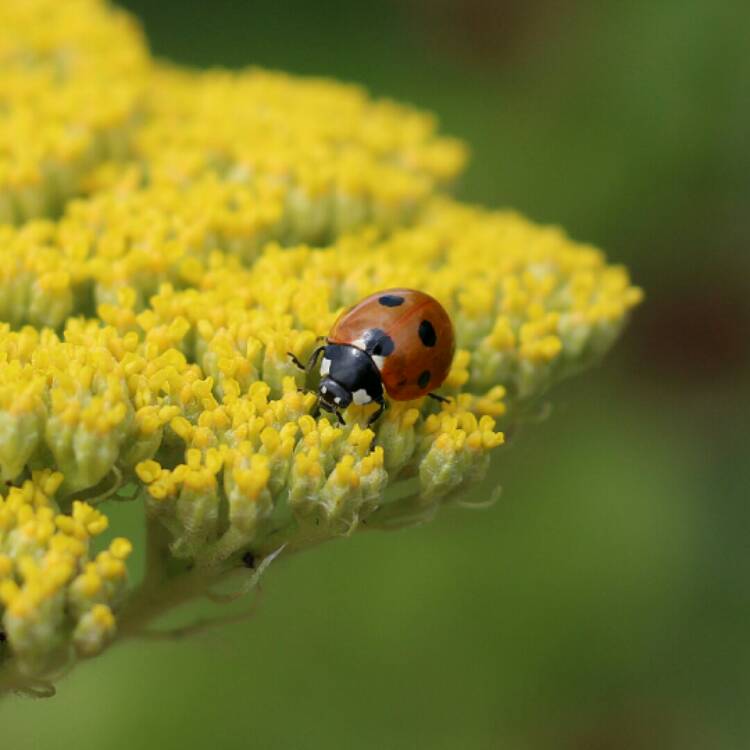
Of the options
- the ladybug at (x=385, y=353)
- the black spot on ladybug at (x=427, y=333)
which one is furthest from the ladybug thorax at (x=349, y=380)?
the black spot on ladybug at (x=427, y=333)

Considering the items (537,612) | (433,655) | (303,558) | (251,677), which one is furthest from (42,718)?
(537,612)

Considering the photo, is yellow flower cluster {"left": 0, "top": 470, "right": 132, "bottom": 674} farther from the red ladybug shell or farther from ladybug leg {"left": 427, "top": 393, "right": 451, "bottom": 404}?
ladybug leg {"left": 427, "top": 393, "right": 451, "bottom": 404}

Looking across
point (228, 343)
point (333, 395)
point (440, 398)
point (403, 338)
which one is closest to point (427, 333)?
point (403, 338)

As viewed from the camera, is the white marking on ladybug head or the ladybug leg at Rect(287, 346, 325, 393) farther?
the ladybug leg at Rect(287, 346, 325, 393)

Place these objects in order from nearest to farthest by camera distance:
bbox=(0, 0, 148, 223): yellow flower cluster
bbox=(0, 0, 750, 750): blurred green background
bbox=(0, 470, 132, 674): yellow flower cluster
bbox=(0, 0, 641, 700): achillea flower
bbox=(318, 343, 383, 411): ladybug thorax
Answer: bbox=(0, 470, 132, 674): yellow flower cluster, bbox=(0, 0, 641, 700): achillea flower, bbox=(318, 343, 383, 411): ladybug thorax, bbox=(0, 0, 148, 223): yellow flower cluster, bbox=(0, 0, 750, 750): blurred green background

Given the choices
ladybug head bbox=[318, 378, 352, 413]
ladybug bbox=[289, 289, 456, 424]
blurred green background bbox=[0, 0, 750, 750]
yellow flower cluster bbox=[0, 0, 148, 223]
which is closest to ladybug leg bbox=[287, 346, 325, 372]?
ladybug bbox=[289, 289, 456, 424]

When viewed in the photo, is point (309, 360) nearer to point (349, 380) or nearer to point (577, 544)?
point (349, 380)

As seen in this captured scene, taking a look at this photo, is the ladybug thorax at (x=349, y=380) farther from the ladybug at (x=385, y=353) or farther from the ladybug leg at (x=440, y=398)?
the ladybug leg at (x=440, y=398)

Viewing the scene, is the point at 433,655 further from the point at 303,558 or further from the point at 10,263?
the point at 10,263
